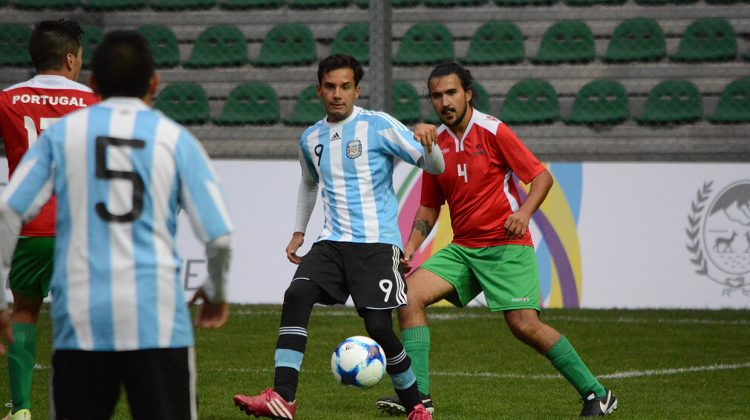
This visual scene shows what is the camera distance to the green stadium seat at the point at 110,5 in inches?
597

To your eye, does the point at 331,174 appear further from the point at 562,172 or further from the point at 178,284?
the point at 562,172

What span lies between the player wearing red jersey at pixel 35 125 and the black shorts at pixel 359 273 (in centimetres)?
115

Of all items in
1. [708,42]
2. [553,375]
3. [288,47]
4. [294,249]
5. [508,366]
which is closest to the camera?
[294,249]

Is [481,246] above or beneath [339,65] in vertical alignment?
beneath

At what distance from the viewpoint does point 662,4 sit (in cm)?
1421

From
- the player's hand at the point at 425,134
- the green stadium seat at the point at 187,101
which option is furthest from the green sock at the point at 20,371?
the green stadium seat at the point at 187,101

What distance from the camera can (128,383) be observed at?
10.9 feet

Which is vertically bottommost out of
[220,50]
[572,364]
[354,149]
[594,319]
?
[594,319]

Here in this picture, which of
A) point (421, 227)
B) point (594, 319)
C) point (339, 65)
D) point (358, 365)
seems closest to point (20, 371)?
point (358, 365)

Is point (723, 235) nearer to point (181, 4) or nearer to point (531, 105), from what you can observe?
point (531, 105)

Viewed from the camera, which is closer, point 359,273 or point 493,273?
point 359,273

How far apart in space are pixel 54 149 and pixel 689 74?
1156 cm

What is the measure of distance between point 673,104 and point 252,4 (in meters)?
5.15

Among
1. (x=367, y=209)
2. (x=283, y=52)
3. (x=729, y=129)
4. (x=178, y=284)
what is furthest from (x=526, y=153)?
(x=283, y=52)
